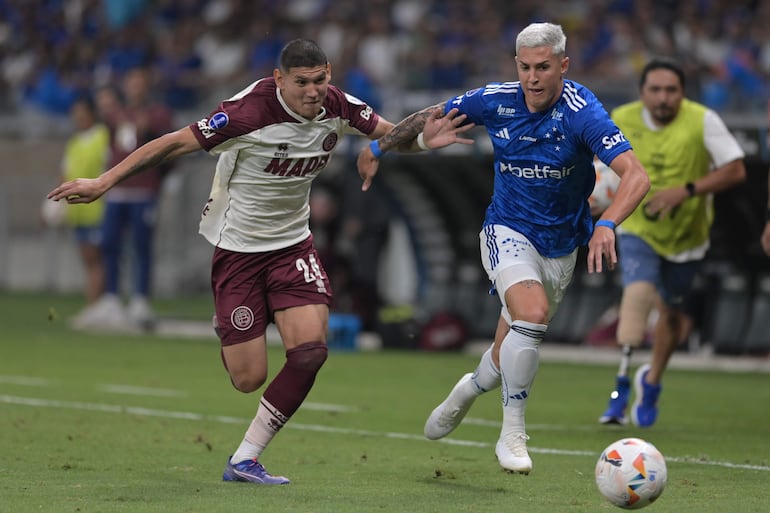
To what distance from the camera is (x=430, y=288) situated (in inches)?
719

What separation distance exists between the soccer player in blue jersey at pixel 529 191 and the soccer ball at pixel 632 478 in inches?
39.2

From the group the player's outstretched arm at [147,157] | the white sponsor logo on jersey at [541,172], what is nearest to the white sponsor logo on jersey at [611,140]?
the white sponsor logo on jersey at [541,172]

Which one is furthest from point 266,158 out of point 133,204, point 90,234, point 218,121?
point 90,234

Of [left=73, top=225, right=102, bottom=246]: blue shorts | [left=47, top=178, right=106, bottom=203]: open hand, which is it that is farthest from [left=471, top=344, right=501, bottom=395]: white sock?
[left=73, top=225, right=102, bottom=246]: blue shorts

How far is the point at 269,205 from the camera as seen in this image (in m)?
8.06

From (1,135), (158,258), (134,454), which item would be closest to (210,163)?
(158,258)

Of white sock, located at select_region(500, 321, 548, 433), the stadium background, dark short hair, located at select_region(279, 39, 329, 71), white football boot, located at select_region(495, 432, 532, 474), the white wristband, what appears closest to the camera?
white football boot, located at select_region(495, 432, 532, 474)

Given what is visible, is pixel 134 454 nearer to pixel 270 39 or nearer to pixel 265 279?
pixel 265 279

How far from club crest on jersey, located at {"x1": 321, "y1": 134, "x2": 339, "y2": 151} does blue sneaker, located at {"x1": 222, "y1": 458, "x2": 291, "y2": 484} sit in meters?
1.70

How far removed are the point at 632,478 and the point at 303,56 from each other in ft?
8.90

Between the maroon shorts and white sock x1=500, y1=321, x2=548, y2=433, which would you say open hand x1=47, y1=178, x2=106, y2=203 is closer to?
the maroon shorts

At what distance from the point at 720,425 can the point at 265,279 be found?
13.8 ft

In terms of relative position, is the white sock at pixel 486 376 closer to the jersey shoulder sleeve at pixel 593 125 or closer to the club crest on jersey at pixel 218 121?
the jersey shoulder sleeve at pixel 593 125

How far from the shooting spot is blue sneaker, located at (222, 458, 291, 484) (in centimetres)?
750
